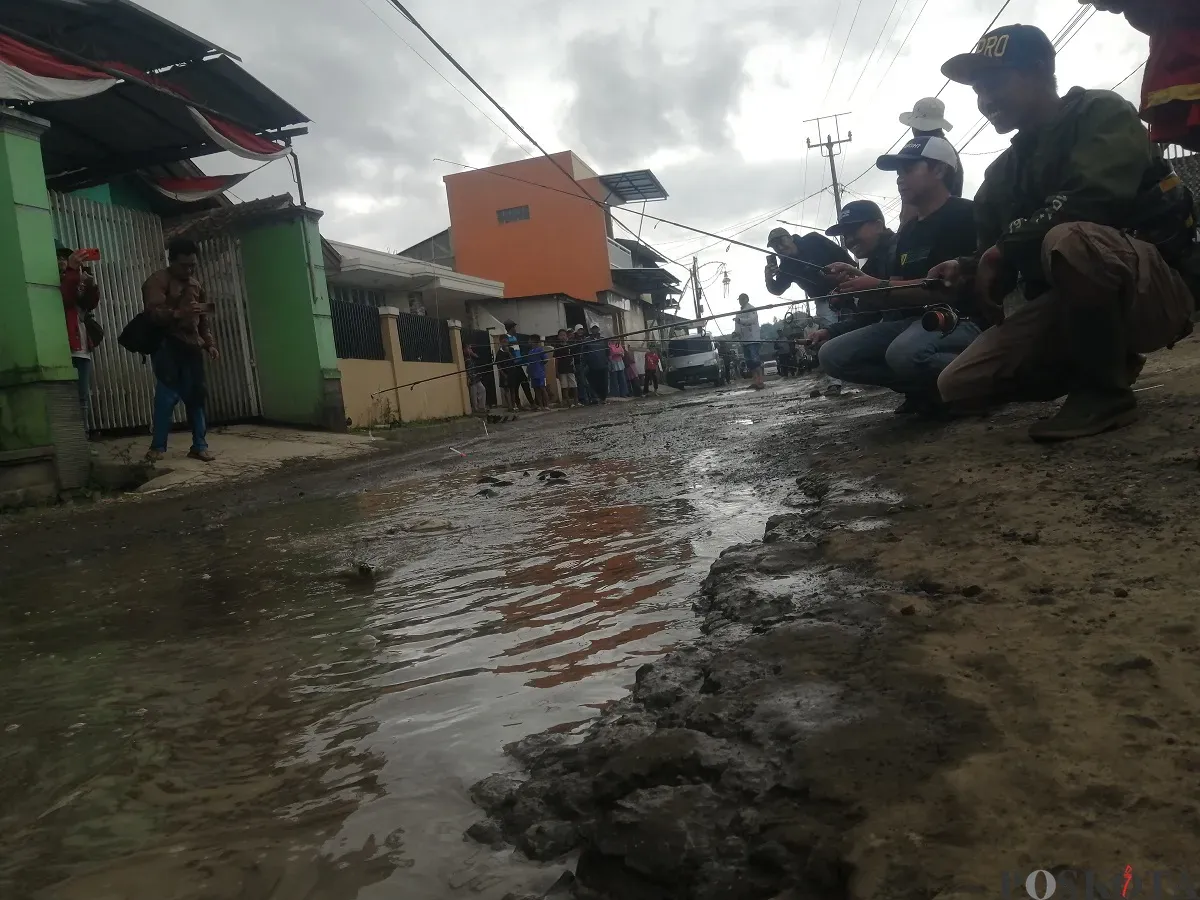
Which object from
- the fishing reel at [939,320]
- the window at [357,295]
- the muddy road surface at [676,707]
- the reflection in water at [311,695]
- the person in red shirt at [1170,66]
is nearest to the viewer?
the muddy road surface at [676,707]

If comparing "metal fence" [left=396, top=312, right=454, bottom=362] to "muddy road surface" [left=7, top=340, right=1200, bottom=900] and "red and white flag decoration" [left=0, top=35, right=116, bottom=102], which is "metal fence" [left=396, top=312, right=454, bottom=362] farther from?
"muddy road surface" [left=7, top=340, right=1200, bottom=900]

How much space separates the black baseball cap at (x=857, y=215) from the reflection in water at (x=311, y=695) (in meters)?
2.22

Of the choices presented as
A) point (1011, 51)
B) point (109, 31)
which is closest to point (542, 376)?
point (109, 31)

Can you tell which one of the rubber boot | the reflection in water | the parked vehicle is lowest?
the reflection in water

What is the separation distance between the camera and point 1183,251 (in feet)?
9.43

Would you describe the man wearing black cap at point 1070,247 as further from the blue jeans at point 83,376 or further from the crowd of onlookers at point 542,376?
the crowd of onlookers at point 542,376

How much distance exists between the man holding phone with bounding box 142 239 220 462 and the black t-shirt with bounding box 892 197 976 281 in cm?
547

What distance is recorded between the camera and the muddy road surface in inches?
35.7

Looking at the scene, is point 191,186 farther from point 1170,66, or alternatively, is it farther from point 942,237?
point 1170,66

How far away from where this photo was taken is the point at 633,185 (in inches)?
1334

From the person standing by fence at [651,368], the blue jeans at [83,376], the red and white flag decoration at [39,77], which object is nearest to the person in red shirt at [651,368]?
the person standing by fence at [651,368]

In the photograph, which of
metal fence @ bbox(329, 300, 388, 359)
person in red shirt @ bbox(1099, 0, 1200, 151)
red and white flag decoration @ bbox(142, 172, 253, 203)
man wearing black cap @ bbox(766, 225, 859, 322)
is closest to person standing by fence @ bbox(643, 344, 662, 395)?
metal fence @ bbox(329, 300, 388, 359)

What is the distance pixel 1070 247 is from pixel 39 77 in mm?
6842

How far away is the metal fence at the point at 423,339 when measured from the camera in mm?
14617
